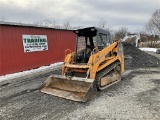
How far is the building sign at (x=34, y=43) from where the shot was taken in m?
14.3

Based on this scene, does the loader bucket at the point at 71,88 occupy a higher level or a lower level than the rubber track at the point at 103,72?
lower

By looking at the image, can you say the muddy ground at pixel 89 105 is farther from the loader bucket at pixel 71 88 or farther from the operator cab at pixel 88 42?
the operator cab at pixel 88 42

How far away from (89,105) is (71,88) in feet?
3.76

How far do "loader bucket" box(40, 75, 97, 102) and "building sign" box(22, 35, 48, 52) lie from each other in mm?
6675

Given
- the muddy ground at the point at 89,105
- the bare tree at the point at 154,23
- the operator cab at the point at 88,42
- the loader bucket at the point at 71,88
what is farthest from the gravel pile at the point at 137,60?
the bare tree at the point at 154,23

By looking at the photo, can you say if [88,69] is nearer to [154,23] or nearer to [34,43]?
[34,43]

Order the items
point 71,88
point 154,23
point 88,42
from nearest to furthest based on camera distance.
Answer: point 71,88 → point 88,42 → point 154,23

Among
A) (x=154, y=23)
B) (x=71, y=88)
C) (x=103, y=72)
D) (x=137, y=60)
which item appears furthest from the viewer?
(x=154, y=23)

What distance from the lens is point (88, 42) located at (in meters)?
8.85

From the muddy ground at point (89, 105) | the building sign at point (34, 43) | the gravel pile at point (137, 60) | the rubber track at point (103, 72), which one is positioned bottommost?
the muddy ground at point (89, 105)

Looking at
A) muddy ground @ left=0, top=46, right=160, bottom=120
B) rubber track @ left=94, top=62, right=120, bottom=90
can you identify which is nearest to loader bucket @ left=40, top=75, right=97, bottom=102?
muddy ground @ left=0, top=46, right=160, bottom=120

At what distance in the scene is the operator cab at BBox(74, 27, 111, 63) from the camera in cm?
855

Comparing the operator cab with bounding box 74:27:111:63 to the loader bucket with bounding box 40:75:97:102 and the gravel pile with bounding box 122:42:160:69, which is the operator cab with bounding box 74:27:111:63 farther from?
the gravel pile with bounding box 122:42:160:69

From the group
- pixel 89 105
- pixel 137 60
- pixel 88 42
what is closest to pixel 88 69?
pixel 89 105
